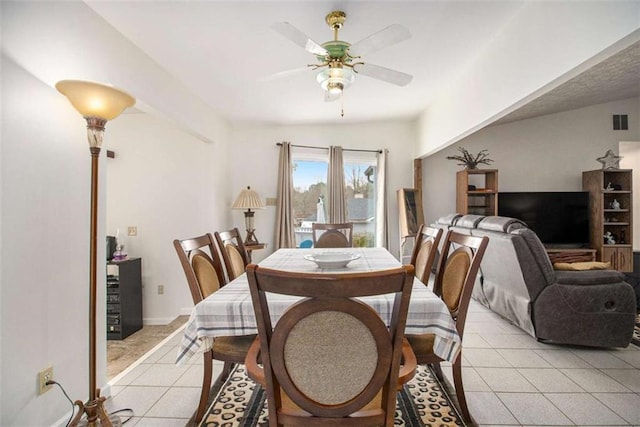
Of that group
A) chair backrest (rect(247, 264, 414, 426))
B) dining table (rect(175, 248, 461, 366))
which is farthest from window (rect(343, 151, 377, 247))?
chair backrest (rect(247, 264, 414, 426))

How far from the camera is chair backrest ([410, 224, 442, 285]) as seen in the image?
2.09 metres

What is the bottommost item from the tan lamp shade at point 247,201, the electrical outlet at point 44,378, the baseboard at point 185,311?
the baseboard at point 185,311

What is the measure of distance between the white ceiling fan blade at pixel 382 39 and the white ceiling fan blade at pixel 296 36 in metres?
0.20

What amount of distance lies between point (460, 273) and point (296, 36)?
1662 mm

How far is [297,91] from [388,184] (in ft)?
7.56

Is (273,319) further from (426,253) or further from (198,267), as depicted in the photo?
(426,253)

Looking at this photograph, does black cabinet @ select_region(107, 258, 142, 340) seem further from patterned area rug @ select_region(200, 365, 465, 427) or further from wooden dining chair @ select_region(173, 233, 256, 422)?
wooden dining chair @ select_region(173, 233, 256, 422)

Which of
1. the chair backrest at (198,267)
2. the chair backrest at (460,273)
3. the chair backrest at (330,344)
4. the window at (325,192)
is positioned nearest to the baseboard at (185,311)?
the window at (325,192)

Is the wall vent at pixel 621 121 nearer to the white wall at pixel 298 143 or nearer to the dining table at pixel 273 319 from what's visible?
the white wall at pixel 298 143

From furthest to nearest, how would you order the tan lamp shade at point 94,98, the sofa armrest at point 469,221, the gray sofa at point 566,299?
the sofa armrest at point 469,221 < the gray sofa at point 566,299 < the tan lamp shade at point 94,98

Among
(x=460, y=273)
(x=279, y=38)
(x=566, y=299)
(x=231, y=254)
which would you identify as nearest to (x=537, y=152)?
(x=566, y=299)

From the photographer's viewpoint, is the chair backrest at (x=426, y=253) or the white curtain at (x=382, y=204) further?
the white curtain at (x=382, y=204)

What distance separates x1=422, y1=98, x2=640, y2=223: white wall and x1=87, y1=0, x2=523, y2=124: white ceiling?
6.77 feet

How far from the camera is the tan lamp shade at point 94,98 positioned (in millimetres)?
1490
